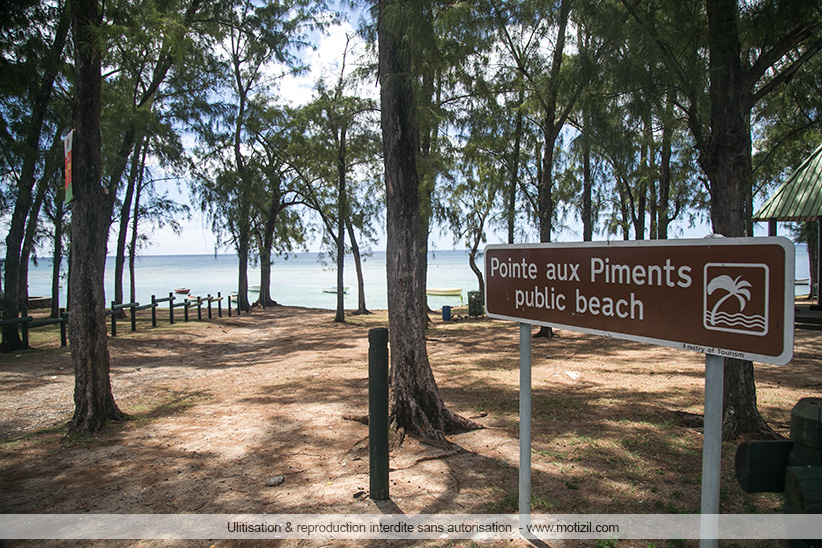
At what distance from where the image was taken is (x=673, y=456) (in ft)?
13.4

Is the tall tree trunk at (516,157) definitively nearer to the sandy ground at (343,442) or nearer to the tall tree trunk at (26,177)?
the sandy ground at (343,442)

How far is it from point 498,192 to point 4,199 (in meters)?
14.9

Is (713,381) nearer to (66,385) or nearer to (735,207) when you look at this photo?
(735,207)

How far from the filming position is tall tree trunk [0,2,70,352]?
9416mm

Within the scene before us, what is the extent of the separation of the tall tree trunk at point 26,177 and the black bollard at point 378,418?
8.82m

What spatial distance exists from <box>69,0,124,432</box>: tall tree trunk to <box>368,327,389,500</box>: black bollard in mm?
3265

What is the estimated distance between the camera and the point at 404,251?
4820 mm

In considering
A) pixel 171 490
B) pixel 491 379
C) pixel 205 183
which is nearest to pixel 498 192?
pixel 205 183

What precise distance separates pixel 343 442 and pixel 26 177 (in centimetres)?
1016

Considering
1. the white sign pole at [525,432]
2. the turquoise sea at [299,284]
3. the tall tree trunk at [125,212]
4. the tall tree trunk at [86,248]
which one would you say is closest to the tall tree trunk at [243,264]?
the turquoise sea at [299,284]

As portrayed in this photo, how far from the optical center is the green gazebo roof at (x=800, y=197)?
10789mm

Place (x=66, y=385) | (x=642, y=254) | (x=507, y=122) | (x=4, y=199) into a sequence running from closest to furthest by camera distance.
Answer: (x=642, y=254) < (x=66, y=385) < (x=4, y=199) < (x=507, y=122)

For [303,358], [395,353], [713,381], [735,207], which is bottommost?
[303,358]

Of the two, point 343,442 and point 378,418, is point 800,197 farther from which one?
point 378,418
